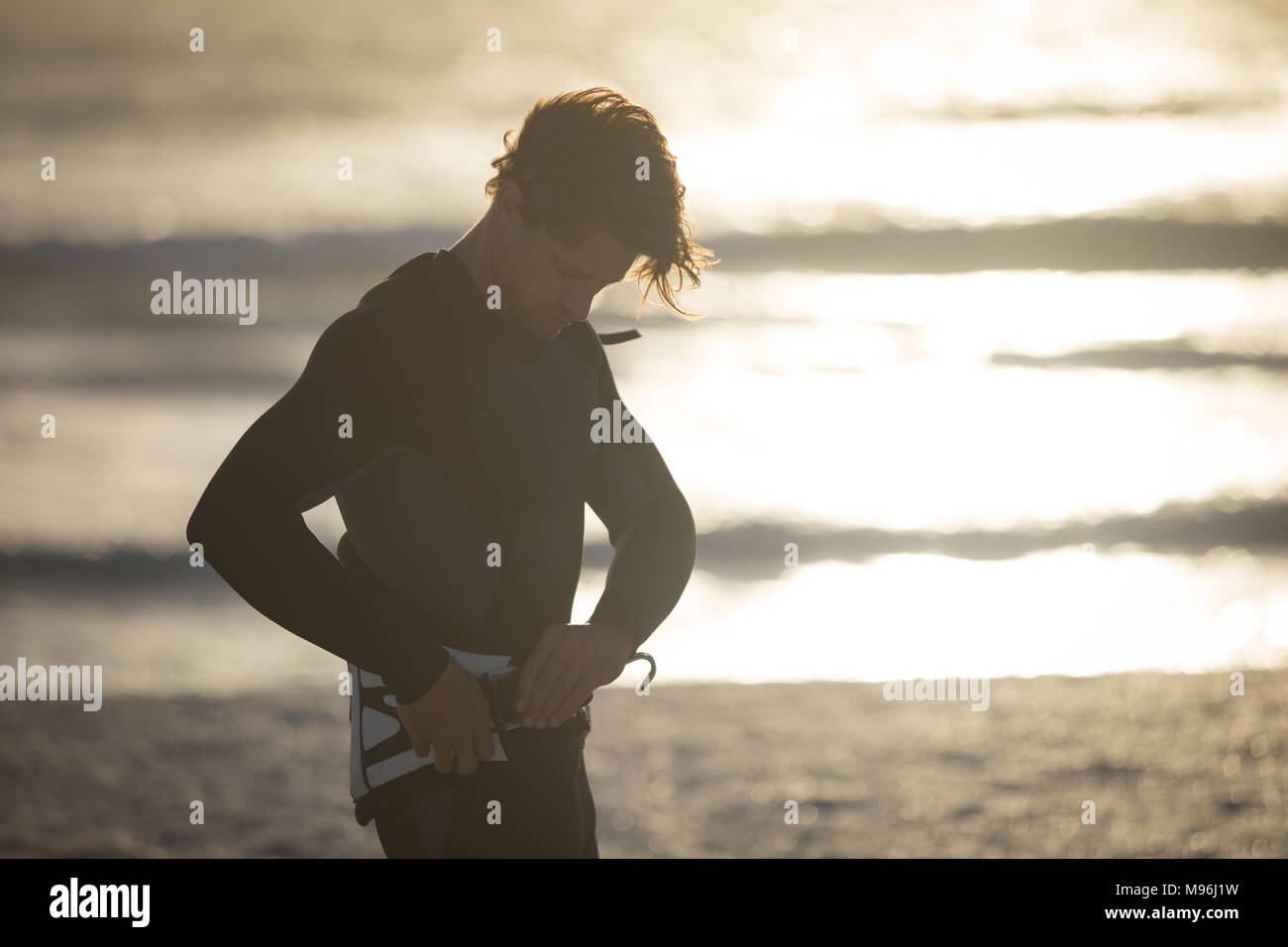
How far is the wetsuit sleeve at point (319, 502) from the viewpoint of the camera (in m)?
1.76

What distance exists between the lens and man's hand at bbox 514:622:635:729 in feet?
6.44

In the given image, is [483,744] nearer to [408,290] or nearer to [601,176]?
[408,290]

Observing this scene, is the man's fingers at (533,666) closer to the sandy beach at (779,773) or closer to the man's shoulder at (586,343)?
the man's shoulder at (586,343)

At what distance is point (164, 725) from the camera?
5.13 meters

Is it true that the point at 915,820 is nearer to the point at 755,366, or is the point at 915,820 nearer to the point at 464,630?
the point at 464,630

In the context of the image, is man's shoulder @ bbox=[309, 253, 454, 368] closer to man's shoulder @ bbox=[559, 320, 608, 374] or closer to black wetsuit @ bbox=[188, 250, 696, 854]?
black wetsuit @ bbox=[188, 250, 696, 854]

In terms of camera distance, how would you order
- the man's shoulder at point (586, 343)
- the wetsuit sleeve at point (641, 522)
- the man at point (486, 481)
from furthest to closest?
the man's shoulder at point (586, 343)
the wetsuit sleeve at point (641, 522)
the man at point (486, 481)

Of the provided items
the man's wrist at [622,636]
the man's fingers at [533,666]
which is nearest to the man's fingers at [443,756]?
the man's fingers at [533,666]

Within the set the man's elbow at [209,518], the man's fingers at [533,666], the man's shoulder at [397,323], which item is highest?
the man's shoulder at [397,323]

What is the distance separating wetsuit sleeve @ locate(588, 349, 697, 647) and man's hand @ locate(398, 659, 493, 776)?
35 centimetres

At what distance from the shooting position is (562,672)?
1981 mm

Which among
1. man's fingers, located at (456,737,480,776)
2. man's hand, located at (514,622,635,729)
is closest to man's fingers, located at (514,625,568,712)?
man's hand, located at (514,622,635,729)

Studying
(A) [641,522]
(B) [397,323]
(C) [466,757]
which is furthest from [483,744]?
(B) [397,323]

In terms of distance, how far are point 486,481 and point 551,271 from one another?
0.34 meters
